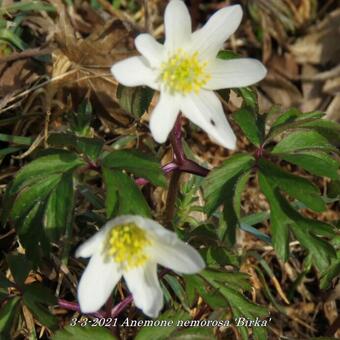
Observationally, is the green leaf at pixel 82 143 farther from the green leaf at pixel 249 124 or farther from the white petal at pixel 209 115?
the green leaf at pixel 249 124

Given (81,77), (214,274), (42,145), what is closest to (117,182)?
(214,274)

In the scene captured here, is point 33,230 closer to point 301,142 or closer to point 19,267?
point 19,267

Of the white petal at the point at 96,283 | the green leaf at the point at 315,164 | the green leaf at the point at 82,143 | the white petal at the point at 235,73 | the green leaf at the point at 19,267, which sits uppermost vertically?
the white petal at the point at 235,73

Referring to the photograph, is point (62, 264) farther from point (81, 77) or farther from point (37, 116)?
point (81, 77)


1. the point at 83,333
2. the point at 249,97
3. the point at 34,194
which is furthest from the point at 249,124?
the point at 83,333

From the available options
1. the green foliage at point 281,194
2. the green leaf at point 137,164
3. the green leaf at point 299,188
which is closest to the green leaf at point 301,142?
the green foliage at point 281,194

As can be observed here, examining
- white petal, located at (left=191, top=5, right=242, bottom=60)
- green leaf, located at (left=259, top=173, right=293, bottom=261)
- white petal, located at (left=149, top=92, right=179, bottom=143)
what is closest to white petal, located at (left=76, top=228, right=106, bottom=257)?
white petal, located at (left=149, top=92, right=179, bottom=143)

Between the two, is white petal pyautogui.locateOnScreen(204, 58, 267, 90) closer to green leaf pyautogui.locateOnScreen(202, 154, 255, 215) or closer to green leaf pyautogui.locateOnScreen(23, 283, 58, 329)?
green leaf pyautogui.locateOnScreen(202, 154, 255, 215)
